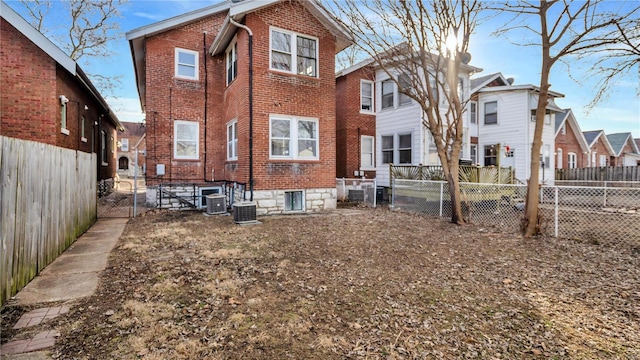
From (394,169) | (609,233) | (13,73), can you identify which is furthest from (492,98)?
(13,73)

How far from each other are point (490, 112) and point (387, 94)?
739 cm

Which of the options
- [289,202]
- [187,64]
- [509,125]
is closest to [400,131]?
[289,202]

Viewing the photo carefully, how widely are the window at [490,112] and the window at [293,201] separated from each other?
13.4 meters

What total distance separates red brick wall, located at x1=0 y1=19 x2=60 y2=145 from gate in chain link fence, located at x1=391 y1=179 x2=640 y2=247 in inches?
471

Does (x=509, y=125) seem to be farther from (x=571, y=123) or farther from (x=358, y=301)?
(x=358, y=301)

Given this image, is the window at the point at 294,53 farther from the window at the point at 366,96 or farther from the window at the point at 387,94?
the window at the point at 387,94

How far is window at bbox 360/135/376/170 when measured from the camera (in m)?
15.4

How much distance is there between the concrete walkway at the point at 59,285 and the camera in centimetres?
280

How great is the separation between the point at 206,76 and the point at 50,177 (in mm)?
8294

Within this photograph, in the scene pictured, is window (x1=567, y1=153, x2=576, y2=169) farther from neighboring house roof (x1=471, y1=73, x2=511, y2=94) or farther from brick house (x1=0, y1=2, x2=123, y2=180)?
brick house (x1=0, y1=2, x2=123, y2=180)

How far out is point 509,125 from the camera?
1722 centimetres

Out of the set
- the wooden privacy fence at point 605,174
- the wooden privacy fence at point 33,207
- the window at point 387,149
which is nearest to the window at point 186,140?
the wooden privacy fence at point 33,207

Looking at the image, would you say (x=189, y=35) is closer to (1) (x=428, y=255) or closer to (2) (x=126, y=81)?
(1) (x=428, y=255)

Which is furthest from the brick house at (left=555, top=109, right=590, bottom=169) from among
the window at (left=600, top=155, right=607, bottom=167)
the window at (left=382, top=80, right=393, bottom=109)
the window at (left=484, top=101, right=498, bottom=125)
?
the window at (left=382, top=80, right=393, bottom=109)
